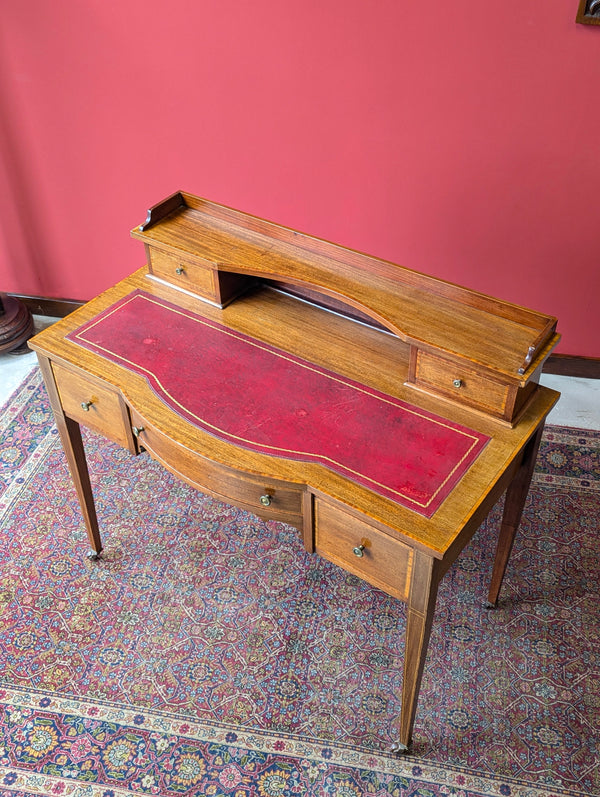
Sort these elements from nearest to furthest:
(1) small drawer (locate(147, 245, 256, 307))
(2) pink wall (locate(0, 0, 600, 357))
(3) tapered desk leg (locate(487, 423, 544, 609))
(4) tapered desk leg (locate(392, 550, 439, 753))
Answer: (4) tapered desk leg (locate(392, 550, 439, 753)) < (3) tapered desk leg (locate(487, 423, 544, 609)) < (1) small drawer (locate(147, 245, 256, 307)) < (2) pink wall (locate(0, 0, 600, 357))

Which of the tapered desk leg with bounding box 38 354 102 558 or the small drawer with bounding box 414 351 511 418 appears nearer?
the small drawer with bounding box 414 351 511 418

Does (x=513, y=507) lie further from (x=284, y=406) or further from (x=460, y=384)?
(x=284, y=406)

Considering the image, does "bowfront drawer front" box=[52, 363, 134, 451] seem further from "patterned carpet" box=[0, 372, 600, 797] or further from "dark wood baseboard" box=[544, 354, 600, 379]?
"dark wood baseboard" box=[544, 354, 600, 379]

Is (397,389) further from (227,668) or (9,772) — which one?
(9,772)

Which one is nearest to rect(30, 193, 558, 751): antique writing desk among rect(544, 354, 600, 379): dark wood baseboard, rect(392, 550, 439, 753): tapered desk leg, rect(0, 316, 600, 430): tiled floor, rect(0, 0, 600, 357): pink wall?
rect(392, 550, 439, 753): tapered desk leg

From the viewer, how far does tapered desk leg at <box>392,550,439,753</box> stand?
2244 mm

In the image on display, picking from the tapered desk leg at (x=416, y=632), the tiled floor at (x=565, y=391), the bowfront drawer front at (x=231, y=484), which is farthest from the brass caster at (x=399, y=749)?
the tiled floor at (x=565, y=391)

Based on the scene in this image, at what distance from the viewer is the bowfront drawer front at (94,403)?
2744 mm

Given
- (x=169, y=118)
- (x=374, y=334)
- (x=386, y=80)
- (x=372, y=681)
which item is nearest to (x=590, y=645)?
(x=372, y=681)

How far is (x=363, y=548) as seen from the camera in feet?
7.72

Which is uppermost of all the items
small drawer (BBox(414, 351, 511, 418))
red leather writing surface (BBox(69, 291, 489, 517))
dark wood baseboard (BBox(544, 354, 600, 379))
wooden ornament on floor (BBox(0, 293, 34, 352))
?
small drawer (BBox(414, 351, 511, 418))

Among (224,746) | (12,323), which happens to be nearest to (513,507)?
(224,746)

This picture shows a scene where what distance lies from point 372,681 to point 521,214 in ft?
6.99

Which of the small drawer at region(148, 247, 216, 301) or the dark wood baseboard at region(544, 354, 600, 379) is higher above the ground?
the small drawer at region(148, 247, 216, 301)
